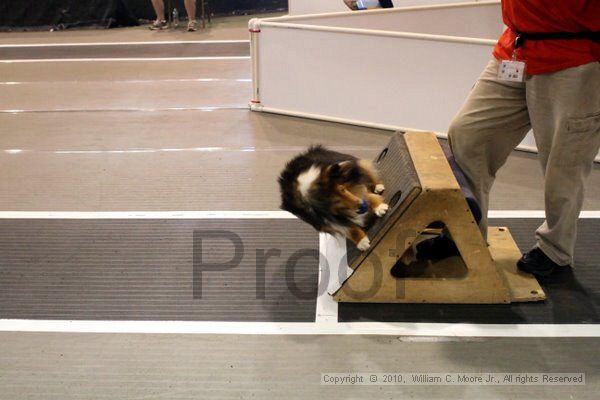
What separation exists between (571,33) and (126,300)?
6.33 ft

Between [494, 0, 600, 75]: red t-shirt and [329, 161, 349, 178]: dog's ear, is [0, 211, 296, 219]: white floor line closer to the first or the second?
[329, 161, 349, 178]: dog's ear

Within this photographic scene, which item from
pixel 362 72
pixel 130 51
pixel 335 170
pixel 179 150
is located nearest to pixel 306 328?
pixel 335 170

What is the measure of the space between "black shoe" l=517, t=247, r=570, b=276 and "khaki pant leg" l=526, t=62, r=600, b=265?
0.45ft

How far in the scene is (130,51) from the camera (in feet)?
21.0

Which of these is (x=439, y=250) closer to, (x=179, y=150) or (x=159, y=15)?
(x=179, y=150)

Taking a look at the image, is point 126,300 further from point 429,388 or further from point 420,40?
point 420,40

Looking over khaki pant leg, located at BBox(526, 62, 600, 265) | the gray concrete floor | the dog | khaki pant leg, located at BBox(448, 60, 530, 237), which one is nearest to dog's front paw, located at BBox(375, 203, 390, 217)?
the dog

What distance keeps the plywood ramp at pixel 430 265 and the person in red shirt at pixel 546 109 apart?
0.15 m

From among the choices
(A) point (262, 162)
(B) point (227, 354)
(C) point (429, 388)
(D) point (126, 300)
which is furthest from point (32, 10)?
(C) point (429, 388)

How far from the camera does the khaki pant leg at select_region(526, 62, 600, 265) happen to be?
1.95m

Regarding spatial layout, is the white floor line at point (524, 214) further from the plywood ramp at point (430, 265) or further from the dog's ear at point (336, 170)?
the dog's ear at point (336, 170)

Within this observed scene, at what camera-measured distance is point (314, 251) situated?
2.67 m

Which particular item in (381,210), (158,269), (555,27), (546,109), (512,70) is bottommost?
(158,269)

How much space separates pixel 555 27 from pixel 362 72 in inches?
85.3
